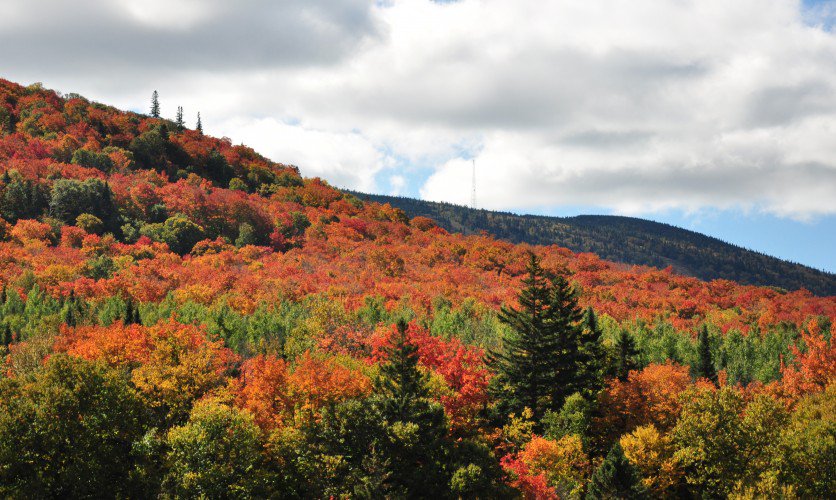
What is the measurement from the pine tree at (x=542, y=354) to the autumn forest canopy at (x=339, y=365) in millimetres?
231

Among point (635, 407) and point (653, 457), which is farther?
point (635, 407)

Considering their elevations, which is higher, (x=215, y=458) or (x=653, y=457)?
(x=215, y=458)

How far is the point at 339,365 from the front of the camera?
6197 cm

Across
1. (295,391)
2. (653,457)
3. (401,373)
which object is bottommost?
(653,457)

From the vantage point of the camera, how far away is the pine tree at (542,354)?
203 feet

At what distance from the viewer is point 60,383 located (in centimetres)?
4372

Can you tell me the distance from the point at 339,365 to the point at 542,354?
62.8ft

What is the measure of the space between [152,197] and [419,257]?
58.6m

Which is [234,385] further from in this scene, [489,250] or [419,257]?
[489,250]

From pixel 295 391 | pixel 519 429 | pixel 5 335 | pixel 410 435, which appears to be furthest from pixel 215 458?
pixel 5 335

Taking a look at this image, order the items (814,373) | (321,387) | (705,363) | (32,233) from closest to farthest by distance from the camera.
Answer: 1. (321,387)
2. (814,373)
3. (705,363)
4. (32,233)

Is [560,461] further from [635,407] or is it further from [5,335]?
[5,335]

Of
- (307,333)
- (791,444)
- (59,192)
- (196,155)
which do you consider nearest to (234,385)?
(307,333)

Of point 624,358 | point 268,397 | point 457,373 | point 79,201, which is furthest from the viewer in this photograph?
point 79,201
